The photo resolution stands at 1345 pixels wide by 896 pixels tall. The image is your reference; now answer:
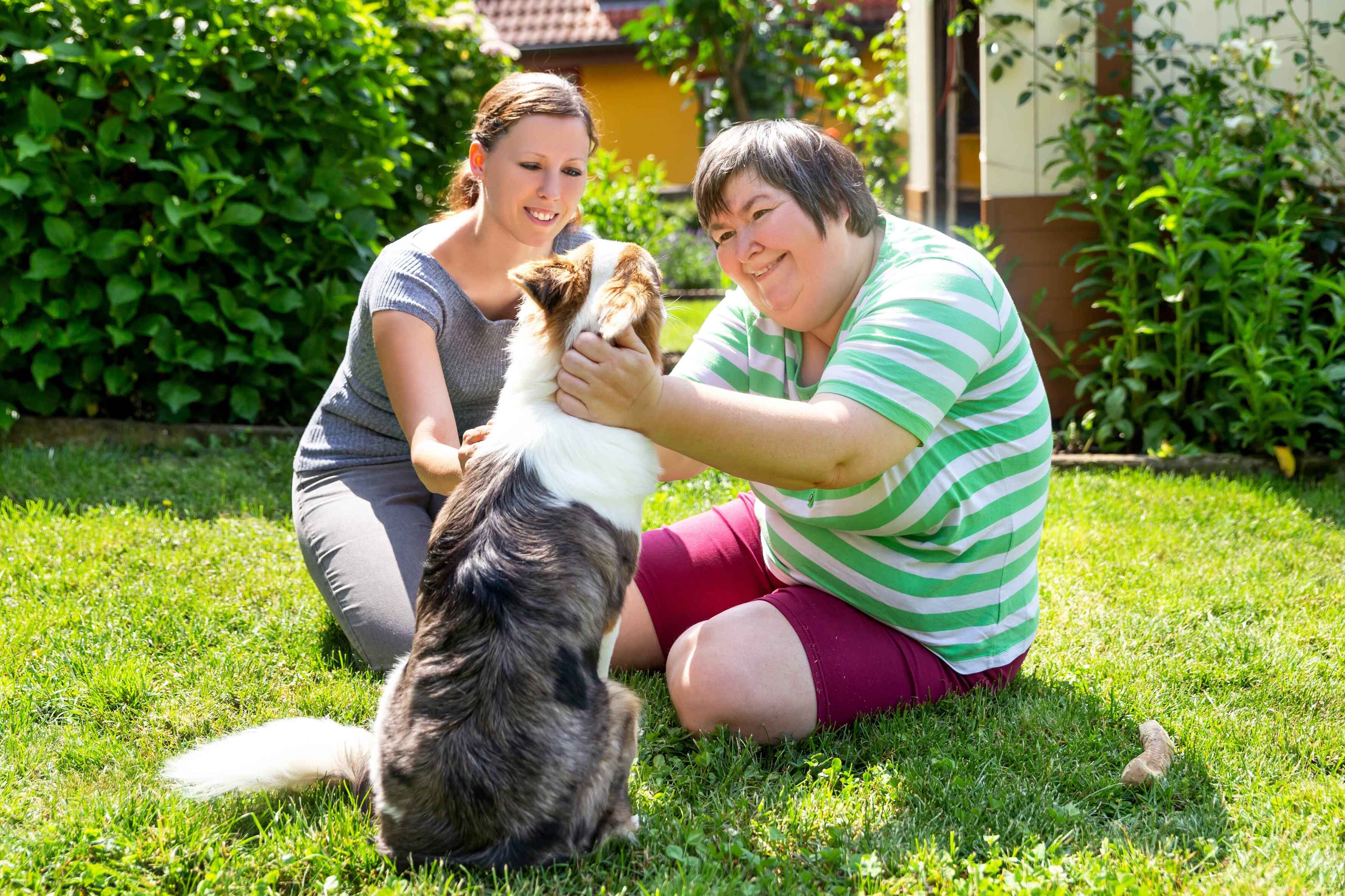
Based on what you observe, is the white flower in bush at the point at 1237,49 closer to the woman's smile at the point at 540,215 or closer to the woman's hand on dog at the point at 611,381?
the woman's smile at the point at 540,215

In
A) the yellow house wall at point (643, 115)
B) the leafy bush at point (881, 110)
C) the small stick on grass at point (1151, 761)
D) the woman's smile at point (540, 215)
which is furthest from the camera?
the yellow house wall at point (643, 115)

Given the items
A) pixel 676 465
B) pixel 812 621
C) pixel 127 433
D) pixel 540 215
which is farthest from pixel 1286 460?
pixel 127 433

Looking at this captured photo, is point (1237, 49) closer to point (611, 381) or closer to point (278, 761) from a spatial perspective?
point (611, 381)

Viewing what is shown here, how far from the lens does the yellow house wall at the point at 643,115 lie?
18.0 m

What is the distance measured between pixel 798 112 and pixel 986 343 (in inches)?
355

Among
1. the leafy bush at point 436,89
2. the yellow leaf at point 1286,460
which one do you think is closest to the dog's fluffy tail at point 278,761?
the yellow leaf at point 1286,460

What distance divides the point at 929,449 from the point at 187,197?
4.51 m

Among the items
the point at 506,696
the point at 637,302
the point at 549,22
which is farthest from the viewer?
the point at 549,22

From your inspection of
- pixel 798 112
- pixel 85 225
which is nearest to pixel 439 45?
pixel 85 225

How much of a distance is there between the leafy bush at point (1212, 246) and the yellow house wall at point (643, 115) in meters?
12.8

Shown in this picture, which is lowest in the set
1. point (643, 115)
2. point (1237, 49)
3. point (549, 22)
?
point (1237, 49)

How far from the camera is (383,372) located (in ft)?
11.0

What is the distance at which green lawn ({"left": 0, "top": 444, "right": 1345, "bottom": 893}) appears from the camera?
2250 millimetres

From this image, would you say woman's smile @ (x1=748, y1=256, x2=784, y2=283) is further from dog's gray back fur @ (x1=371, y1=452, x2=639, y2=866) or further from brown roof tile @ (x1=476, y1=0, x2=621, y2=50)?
brown roof tile @ (x1=476, y1=0, x2=621, y2=50)
